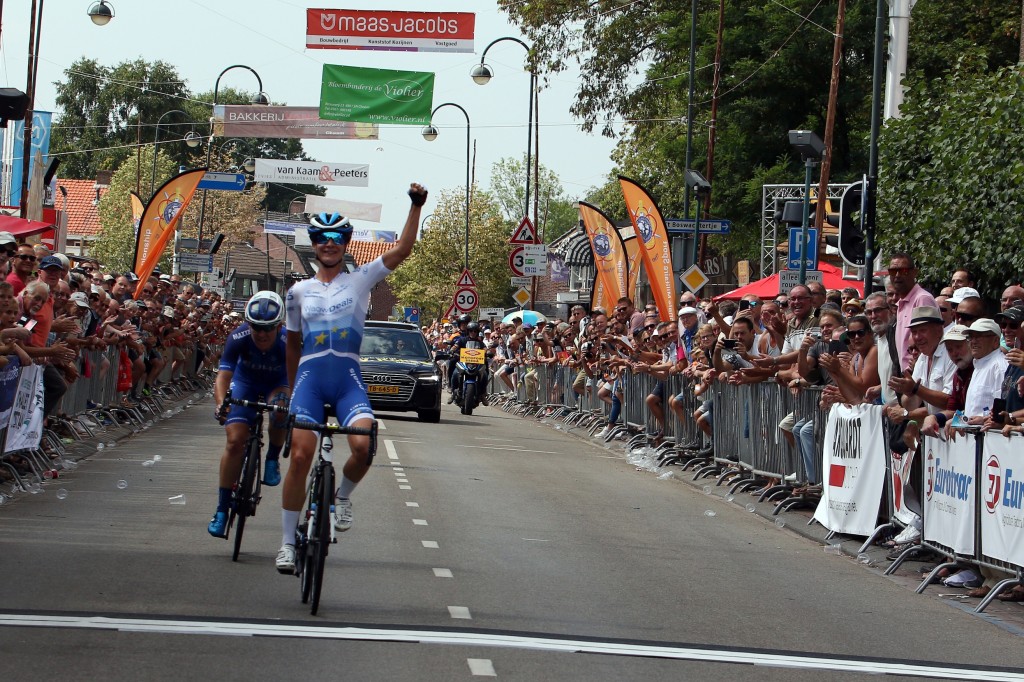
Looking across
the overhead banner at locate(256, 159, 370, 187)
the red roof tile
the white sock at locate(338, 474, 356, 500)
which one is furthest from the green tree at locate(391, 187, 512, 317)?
the white sock at locate(338, 474, 356, 500)

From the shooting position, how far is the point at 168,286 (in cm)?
3138

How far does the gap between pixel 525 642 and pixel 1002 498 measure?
384 cm

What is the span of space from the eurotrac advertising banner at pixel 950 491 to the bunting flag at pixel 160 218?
20228mm

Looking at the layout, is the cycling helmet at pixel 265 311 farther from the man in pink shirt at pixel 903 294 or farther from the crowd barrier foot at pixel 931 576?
the man in pink shirt at pixel 903 294

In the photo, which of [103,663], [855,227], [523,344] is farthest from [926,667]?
[523,344]

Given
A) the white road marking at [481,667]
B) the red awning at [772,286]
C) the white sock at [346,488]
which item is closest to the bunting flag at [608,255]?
the red awning at [772,286]

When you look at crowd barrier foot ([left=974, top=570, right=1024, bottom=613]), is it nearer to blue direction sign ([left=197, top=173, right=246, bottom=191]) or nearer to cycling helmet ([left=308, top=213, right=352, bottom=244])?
cycling helmet ([left=308, top=213, right=352, bottom=244])

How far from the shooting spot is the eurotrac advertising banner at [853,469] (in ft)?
41.9

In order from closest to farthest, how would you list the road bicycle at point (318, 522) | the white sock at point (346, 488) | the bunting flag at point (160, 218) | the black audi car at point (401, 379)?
the road bicycle at point (318, 522) → the white sock at point (346, 488) → the black audi car at point (401, 379) → the bunting flag at point (160, 218)

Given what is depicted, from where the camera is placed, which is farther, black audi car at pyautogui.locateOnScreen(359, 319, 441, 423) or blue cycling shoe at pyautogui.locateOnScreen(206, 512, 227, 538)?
black audi car at pyautogui.locateOnScreen(359, 319, 441, 423)

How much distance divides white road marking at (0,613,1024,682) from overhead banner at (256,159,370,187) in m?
39.8

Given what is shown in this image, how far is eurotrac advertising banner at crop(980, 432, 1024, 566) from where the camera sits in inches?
389

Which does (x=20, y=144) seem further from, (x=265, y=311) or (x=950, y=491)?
(x=950, y=491)

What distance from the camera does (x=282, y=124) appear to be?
39.1 meters
